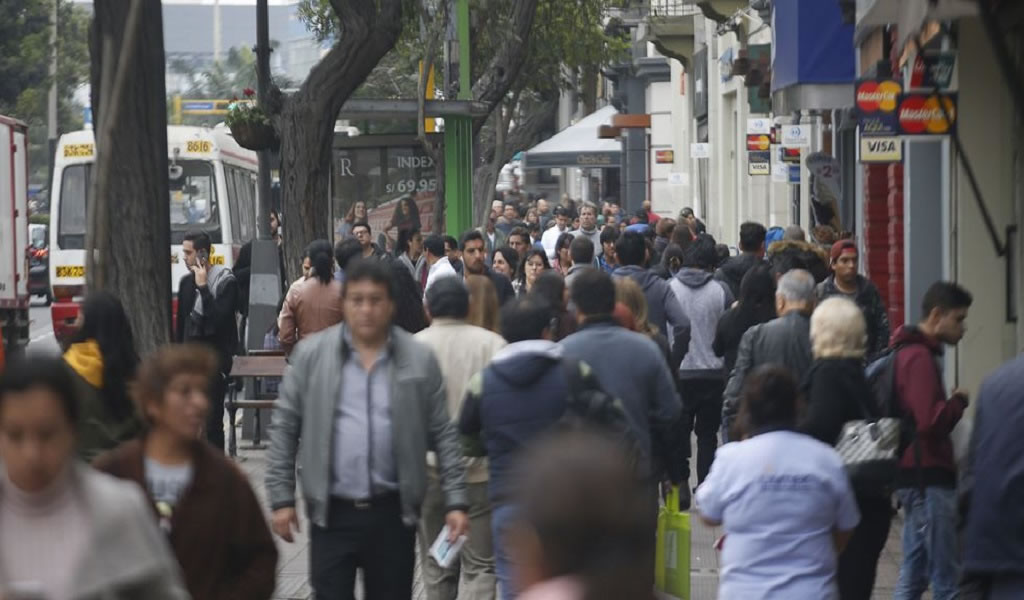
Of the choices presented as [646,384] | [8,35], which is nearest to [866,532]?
[646,384]

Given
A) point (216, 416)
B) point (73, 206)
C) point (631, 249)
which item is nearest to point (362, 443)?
point (631, 249)

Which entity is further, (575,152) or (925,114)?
(575,152)

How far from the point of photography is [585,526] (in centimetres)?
297

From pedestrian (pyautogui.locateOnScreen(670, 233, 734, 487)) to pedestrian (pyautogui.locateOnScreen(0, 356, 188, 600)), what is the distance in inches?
339

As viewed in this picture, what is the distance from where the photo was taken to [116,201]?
11.1 metres

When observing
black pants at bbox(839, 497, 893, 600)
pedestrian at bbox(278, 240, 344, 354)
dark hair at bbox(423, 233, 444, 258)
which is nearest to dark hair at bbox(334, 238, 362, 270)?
pedestrian at bbox(278, 240, 344, 354)

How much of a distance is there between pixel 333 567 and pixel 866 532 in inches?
88.5

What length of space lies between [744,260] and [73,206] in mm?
13608

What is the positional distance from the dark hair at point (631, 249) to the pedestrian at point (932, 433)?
14.6ft

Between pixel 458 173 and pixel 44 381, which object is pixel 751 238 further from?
pixel 44 381

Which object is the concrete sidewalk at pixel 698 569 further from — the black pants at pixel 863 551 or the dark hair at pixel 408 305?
the black pants at pixel 863 551

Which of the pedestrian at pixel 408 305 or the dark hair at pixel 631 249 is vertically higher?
the dark hair at pixel 631 249

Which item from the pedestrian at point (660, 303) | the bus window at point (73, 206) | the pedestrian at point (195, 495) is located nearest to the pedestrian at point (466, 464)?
the pedestrian at point (195, 495)

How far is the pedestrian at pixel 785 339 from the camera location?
959 centimetres
